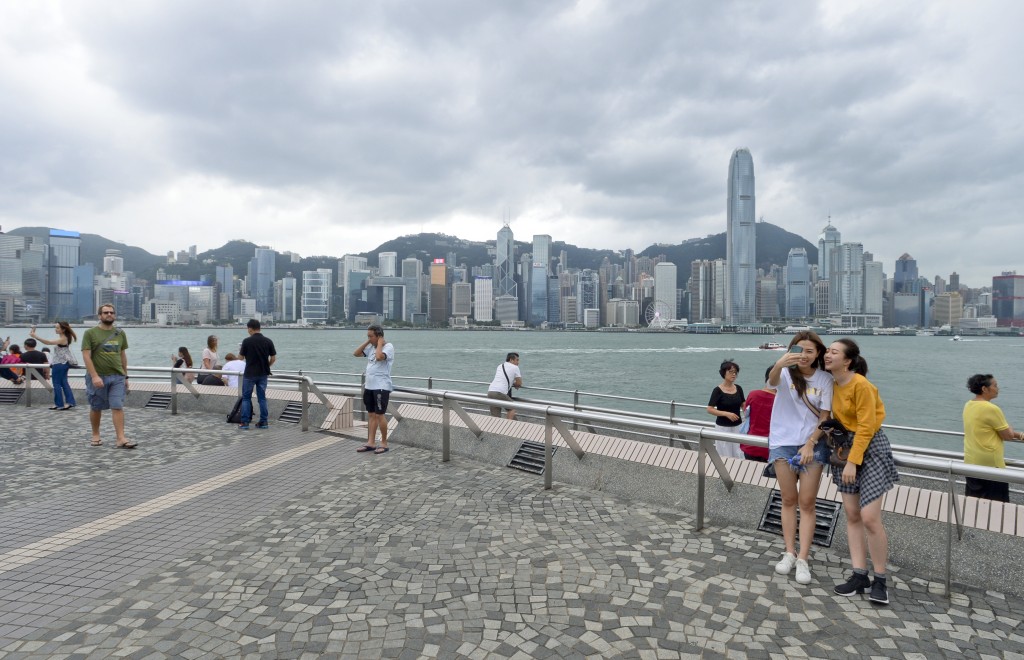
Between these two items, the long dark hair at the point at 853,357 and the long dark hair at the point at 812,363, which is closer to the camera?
the long dark hair at the point at 853,357

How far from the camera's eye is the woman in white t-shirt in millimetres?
3861

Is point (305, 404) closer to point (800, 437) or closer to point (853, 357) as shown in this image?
point (800, 437)

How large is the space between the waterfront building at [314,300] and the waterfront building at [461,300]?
41.9m

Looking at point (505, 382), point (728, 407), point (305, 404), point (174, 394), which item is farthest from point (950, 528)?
point (174, 394)

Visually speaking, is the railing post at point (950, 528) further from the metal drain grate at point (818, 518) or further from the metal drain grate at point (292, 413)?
the metal drain grate at point (292, 413)

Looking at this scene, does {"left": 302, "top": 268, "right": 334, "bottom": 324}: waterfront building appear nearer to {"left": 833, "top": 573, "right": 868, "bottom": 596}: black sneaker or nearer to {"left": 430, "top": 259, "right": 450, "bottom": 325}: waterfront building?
{"left": 430, "top": 259, "right": 450, "bottom": 325}: waterfront building

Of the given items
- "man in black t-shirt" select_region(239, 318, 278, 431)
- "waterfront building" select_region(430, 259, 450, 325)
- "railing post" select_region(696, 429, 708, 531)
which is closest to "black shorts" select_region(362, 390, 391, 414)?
"man in black t-shirt" select_region(239, 318, 278, 431)

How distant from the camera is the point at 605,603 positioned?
338 cm

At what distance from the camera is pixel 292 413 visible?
9930 millimetres

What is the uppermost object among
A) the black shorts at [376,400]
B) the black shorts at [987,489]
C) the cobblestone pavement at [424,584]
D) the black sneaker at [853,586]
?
the black shorts at [376,400]

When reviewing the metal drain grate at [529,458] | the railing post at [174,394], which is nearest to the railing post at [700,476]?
the metal drain grate at [529,458]

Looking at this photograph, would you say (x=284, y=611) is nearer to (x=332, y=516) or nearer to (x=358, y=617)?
(x=358, y=617)

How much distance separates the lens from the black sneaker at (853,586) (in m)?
3.55

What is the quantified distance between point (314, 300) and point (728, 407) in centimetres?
18917
